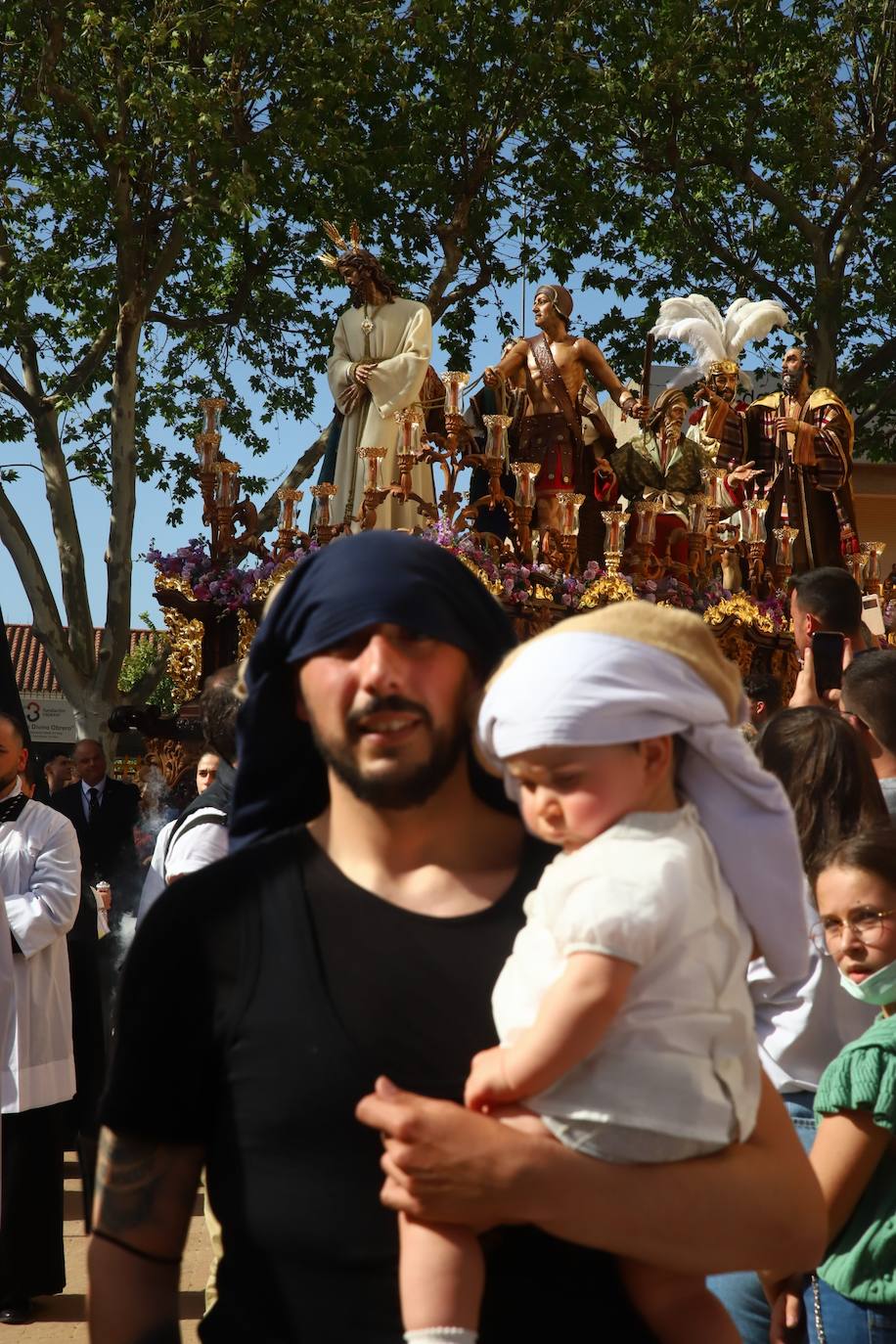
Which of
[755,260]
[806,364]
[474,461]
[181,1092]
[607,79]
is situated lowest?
[181,1092]

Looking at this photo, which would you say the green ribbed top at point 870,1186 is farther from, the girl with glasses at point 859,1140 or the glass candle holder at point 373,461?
the glass candle holder at point 373,461

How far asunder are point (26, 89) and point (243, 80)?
2053mm

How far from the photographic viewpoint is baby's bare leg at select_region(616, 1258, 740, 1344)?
1.81 meters

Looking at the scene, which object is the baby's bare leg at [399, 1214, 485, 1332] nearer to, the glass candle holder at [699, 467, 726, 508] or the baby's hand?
the baby's hand

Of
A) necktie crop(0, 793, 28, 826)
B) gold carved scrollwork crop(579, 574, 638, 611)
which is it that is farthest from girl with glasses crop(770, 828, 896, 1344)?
gold carved scrollwork crop(579, 574, 638, 611)

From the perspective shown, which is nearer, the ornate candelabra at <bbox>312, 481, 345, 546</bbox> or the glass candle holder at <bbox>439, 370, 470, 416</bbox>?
the glass candle holder at <bbox>439, 370, 470, 416</bbox>

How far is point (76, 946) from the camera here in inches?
281

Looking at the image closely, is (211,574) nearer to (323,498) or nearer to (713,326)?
(323,498)

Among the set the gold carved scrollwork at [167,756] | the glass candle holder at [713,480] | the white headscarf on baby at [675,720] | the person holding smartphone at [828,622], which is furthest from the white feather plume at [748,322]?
the white headscarf on baby at [675,720]

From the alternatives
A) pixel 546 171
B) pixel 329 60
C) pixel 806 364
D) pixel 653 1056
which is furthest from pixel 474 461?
pixel 653 1056

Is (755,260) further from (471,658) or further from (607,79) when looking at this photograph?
(471,658)

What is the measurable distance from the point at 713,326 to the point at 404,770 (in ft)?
46.2

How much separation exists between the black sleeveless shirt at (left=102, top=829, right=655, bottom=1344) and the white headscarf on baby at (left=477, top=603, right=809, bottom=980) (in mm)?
256

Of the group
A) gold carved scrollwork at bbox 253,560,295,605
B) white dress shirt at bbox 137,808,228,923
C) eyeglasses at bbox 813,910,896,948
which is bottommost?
eyeglasses at bbox 813,910,896,948
